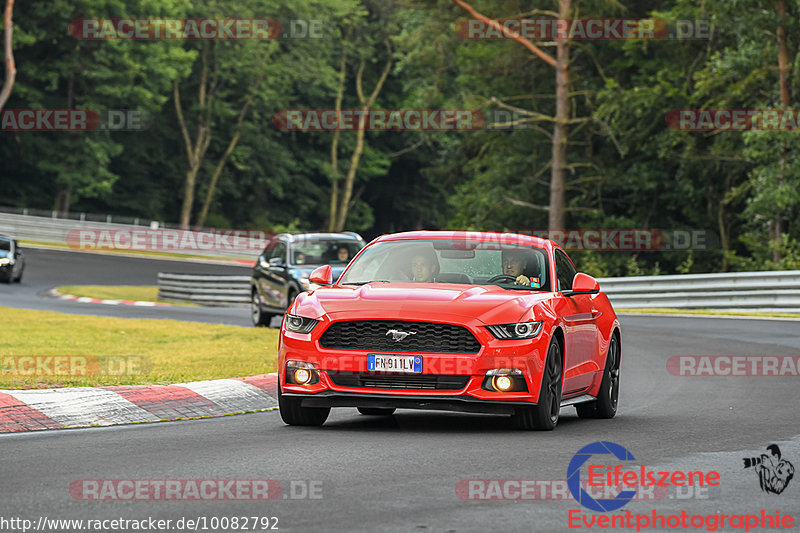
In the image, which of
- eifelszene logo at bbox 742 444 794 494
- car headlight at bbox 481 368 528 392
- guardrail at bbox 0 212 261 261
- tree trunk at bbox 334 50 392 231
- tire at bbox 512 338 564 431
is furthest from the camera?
tree trunk at bbox 334 50 392 231

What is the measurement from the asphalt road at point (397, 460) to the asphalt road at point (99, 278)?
668 inches

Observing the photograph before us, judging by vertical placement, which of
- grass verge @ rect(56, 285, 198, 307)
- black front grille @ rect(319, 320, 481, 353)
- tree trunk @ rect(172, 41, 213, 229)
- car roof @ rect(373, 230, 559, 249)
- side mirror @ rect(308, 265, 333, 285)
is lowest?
grass verge @ rect(56, 285, 198, 307)

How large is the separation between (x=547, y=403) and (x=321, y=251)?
14913 millimetres

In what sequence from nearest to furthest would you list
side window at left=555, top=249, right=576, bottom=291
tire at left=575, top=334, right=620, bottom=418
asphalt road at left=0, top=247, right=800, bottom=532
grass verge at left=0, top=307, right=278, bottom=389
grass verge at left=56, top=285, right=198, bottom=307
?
1. asphalt road at left=0, top=247, right=800, bottom=532
2. side window at left=555, top=249, right=576, bottom=291
3. tire at left=575, top=334, right=620, bottom=418
4. grass verge at left=0, top=307, right=278, bottom=389
5. grass verge at left=56, top=285, right=198, bottom=307

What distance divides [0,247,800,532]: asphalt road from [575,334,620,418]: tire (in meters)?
0.22

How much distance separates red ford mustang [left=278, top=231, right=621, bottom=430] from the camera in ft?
34.8

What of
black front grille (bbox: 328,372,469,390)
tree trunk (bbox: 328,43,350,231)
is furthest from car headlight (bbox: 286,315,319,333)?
tree trunk (bbox: 328,43,350,231)

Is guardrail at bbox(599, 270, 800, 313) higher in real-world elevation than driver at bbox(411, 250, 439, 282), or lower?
lower

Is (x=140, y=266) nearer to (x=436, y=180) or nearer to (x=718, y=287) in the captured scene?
(x=436, y=180)

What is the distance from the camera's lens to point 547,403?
10.9 m

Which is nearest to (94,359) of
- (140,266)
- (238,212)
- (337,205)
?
(140,266)

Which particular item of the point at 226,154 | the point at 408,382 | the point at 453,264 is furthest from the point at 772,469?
the point at 226,154

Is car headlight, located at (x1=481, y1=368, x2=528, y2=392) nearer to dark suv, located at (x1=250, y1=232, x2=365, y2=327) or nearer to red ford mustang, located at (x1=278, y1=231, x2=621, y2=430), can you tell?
red ford mustang, located at (x1=278, y1=231, x2=621, y2=430)

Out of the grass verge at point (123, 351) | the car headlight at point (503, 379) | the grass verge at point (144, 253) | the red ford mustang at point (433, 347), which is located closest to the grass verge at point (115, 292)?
the grass verge at point (123, 351)
